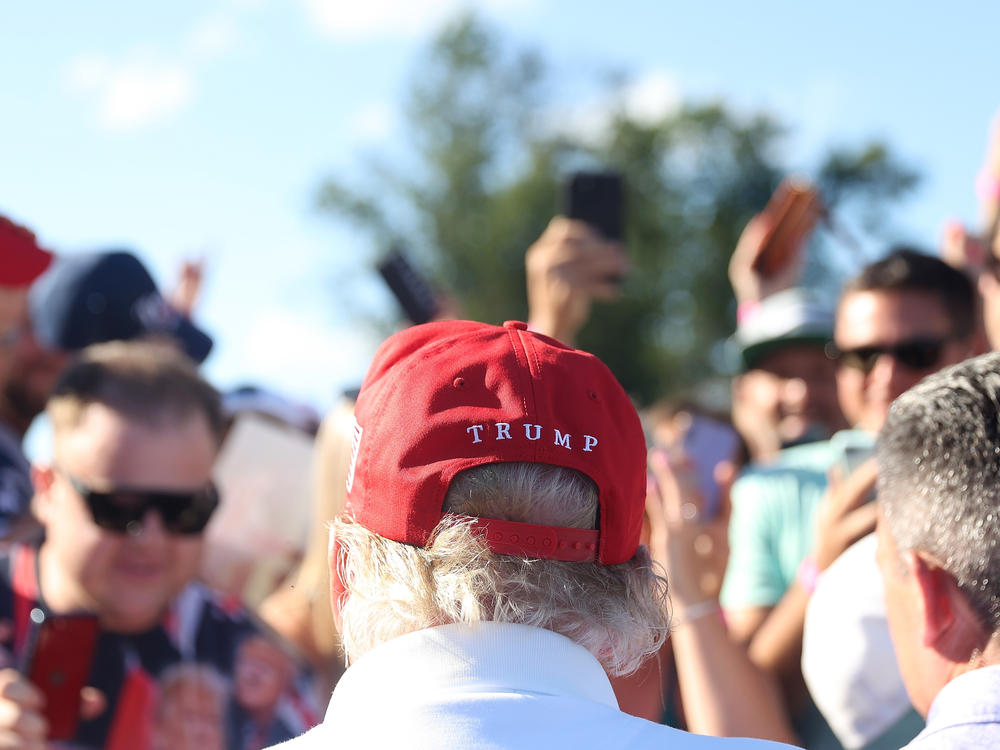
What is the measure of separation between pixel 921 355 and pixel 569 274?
118 centimetres

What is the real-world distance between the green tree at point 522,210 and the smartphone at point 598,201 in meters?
30.1

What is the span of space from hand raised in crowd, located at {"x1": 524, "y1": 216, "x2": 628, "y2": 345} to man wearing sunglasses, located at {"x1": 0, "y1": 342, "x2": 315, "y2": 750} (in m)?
1.35

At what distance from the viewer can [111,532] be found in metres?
2.93

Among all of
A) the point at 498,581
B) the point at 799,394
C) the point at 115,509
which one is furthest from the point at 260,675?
the point at 799,394

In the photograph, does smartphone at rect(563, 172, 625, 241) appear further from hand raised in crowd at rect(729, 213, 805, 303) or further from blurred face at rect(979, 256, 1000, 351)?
blurred face at rect(979, 256, 1000, 351)

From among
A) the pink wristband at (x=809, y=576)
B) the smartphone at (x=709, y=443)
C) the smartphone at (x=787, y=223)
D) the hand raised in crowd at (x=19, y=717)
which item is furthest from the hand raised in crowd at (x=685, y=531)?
the smartphone at (x=787, y=223)

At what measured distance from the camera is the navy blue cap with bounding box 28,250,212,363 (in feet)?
12.0

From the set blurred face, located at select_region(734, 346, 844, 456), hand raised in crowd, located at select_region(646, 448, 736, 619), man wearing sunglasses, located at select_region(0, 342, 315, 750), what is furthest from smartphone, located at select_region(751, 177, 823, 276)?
man wearing sunglasses, located at select_region(0, 342, 315, 750)

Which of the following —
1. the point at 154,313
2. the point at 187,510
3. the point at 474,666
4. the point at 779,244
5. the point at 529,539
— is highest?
the point at 779,244

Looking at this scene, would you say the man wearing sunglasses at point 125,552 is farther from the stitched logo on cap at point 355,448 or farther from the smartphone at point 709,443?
the smartphone at point 709,443

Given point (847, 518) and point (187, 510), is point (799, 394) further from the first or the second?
point (187, 510)

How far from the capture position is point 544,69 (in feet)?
125

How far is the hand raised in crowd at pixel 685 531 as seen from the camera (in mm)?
2751

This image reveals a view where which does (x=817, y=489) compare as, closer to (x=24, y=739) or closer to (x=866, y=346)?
(x=866, y=346)
